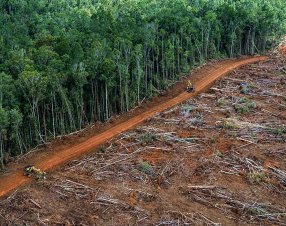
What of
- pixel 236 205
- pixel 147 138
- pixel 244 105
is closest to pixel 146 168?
pixel 147 138

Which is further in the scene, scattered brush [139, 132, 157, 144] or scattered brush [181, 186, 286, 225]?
scattered brush [139, 132, 157, 144]

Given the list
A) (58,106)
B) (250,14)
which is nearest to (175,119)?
(58,106)

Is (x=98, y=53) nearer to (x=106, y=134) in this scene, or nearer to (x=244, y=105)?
(x=106, y=134)

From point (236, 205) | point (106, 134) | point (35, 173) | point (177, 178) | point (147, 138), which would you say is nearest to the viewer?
point (236, 205)

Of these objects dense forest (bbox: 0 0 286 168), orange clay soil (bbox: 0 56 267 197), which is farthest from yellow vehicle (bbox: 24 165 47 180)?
dense forest (bbox: 0 0 286 168)

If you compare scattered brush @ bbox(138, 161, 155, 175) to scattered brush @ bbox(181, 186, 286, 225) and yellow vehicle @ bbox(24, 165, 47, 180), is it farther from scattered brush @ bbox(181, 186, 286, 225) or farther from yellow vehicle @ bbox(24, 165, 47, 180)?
yellow vehicle @ bbox(24, 165, 47, 180)

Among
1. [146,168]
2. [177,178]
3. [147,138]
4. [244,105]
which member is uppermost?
[244,105]
